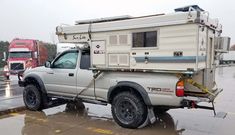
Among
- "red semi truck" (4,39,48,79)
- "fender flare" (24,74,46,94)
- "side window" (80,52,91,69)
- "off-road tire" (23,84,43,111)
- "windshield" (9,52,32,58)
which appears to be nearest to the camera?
"side window" (80,52,91,69)

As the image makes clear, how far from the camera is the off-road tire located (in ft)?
27.1

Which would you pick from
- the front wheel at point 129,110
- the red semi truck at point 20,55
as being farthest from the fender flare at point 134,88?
the red semi truck at point 20,55

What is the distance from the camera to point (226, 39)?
6738 mm

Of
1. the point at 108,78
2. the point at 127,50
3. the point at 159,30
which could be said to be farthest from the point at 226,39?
the point at 108,78

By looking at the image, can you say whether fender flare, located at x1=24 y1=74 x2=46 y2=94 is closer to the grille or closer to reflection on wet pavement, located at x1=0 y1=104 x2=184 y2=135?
reflection on wet pavement, located at x1=0 y1=104 x2=184 y2=135

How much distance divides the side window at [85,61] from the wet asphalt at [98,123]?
1405 millimetres

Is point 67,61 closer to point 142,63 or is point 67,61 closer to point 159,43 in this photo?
point 142,63

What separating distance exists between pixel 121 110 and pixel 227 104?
14.7 feet

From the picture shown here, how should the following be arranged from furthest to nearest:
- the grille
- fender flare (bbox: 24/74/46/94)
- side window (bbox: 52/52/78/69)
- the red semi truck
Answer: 1. the red semi truck
2. the grille
3. fender flare (bbox: 24/74/46/94)
4. side window (bbox: 52/52/78/69)

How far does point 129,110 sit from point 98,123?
1001mm

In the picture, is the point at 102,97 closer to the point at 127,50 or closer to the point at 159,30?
the point at 127,50

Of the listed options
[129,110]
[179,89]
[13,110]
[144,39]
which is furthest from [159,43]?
[13,110]

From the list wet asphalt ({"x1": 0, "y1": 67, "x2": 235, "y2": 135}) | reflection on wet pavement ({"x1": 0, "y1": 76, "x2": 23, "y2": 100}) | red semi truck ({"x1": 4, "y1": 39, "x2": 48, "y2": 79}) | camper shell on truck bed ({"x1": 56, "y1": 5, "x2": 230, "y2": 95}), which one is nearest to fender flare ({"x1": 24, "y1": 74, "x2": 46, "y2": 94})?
wet asphalt ({"x1": 0, "y1": 67, "x2": 235, "y2": 135})

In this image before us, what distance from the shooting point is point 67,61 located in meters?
7.82
